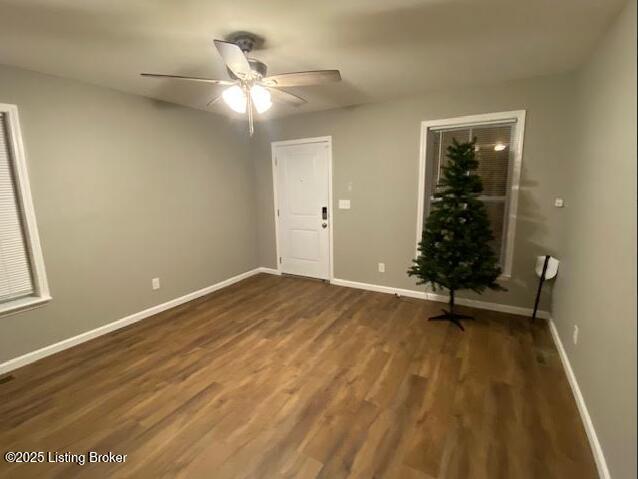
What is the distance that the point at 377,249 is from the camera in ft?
13.4

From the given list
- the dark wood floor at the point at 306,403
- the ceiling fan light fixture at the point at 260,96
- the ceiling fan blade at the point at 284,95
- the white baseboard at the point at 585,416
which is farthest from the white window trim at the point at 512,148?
the ceiling fan light fixture at the point at 260,96

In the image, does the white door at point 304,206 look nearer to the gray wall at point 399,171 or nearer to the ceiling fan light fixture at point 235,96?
the gray wall at point 399,171

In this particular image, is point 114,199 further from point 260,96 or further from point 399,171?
point 399,171

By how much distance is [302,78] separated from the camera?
205cm

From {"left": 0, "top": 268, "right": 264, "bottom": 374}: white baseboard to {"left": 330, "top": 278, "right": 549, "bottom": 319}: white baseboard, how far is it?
180 centimetres

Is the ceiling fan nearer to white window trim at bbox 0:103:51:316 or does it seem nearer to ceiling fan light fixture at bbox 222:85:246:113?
ceiling fan light fixture at bbox 222:85:246:113

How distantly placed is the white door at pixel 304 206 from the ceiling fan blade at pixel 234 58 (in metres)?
2.29

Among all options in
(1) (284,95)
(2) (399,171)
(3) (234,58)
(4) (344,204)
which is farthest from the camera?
(4) (344,204)

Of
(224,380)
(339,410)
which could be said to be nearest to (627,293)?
(339,410)

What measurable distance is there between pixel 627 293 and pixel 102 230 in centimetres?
396

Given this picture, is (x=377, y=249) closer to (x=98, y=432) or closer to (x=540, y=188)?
(x=540, y=188)

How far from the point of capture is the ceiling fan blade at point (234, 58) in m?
1.68

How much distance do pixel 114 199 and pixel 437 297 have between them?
3781mm

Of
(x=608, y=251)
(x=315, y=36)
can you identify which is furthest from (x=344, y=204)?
(x=608, y=251)
